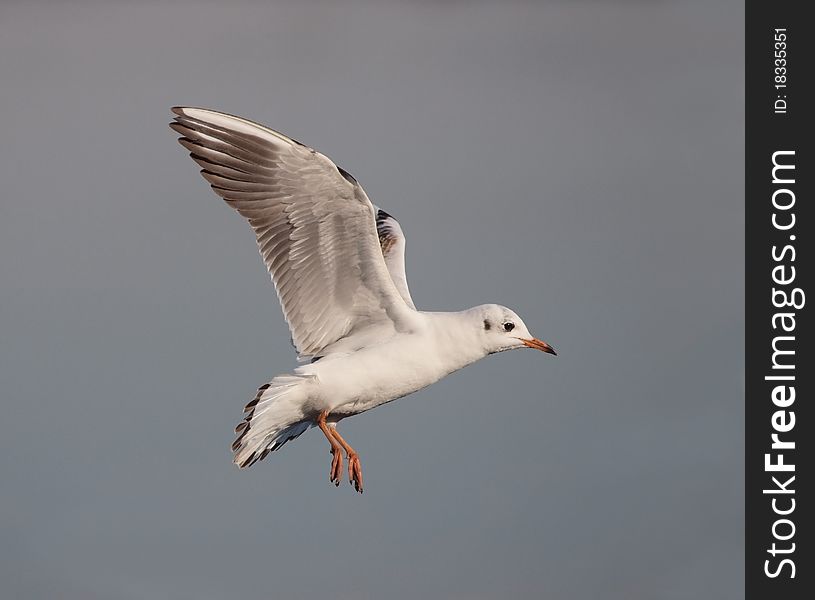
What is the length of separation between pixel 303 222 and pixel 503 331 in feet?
6.62

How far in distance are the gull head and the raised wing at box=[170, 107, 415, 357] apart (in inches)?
25.8

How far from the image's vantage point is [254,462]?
14539 millimetres

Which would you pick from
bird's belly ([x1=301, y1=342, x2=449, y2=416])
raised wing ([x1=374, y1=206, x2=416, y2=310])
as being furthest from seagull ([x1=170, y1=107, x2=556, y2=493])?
raised wing ([x1=374, y1=206, x2=416, y2=310])

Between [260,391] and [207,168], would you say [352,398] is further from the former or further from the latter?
[207,168]

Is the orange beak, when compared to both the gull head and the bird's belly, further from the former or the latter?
the bird's belly

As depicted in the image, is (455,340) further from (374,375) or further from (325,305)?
(325,305)

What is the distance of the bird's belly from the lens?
1410 cm

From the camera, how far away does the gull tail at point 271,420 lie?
1409 centimetres

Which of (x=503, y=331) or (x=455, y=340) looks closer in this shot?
(x=455, y=340)

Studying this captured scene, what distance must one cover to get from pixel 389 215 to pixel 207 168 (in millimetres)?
3200

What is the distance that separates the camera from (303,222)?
14.2m

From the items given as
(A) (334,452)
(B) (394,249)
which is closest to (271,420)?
(A) (334,452)

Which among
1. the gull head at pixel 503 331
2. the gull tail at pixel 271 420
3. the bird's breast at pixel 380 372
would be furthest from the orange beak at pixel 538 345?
the gull tail at pixel 271 420
